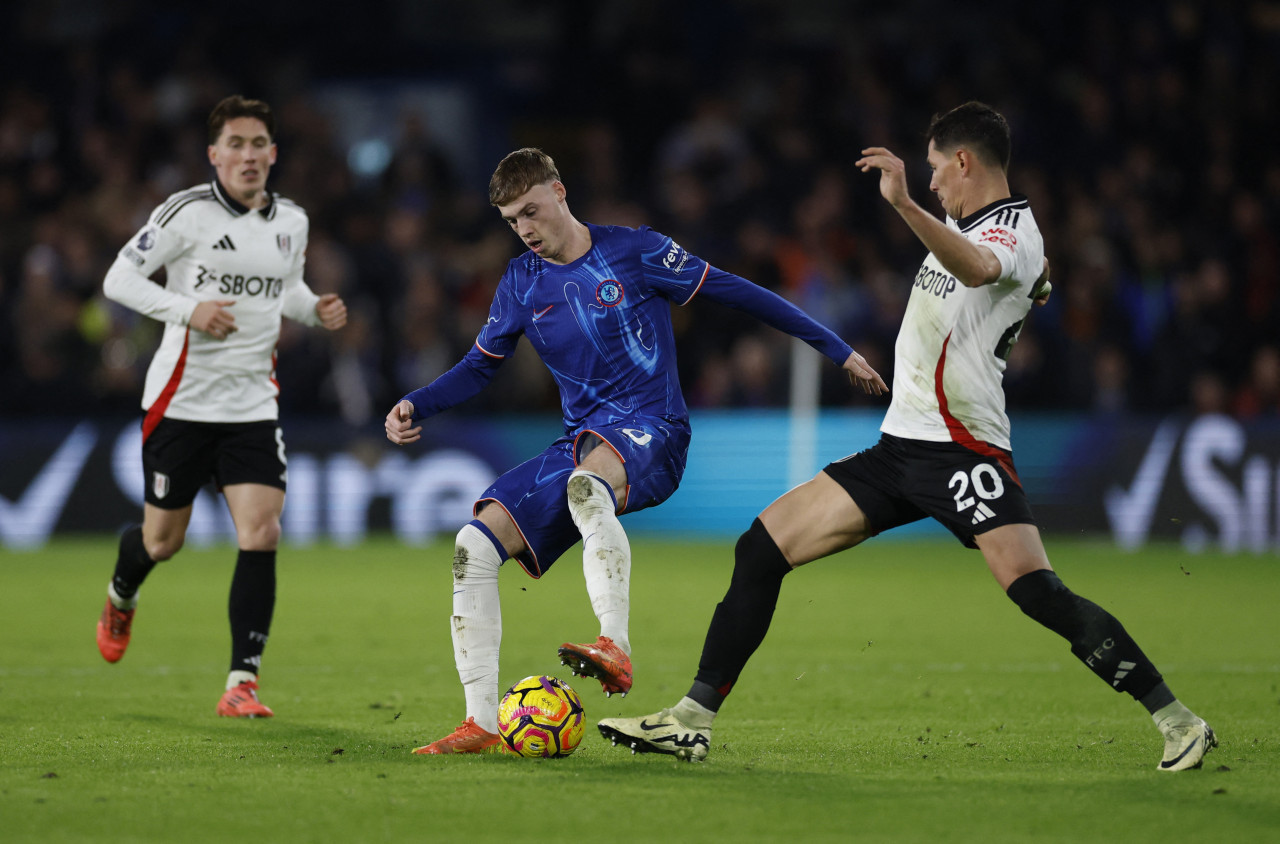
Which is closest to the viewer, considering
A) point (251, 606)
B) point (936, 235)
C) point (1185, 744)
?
point (936, 235)

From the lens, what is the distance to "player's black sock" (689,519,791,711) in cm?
548

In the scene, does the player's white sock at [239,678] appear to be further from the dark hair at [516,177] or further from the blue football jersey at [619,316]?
the dark hair at [516,177]

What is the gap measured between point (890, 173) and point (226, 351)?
3516 mm

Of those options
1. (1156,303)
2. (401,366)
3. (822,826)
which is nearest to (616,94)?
(401,366)

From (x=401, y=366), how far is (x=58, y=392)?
322 centimetres

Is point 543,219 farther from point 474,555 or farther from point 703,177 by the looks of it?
point 703,177

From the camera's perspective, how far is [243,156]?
7.03 m

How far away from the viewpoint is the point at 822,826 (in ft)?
14.1

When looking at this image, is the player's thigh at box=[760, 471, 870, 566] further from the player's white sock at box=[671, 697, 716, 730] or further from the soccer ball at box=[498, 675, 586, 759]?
the soccer ball at box=[498, 675, 586, 759]

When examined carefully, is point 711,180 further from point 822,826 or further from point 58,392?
point 822,826

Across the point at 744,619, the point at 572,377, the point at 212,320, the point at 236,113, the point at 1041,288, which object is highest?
the point at 236,113

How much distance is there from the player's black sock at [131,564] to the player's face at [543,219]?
275 centimetres

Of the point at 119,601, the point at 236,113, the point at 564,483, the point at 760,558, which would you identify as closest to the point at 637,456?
the point at 564,483

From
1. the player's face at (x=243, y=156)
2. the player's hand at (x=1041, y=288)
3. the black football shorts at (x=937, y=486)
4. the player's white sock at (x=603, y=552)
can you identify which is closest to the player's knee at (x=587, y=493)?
the player's white sock at (x=603, y=552)
